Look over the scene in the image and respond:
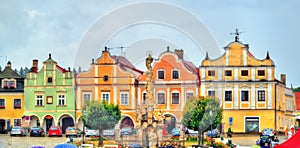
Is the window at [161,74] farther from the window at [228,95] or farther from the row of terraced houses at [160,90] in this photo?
the window at [228,95]

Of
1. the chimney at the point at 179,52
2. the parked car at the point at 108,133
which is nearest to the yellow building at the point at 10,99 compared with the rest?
the parked car at the point at 108,133

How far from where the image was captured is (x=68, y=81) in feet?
190

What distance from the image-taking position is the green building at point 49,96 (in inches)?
2254

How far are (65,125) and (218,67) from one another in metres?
14.9

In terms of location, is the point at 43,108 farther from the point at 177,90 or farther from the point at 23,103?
the point at 177,90

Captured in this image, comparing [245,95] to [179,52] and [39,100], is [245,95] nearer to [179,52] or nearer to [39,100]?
[179,52]

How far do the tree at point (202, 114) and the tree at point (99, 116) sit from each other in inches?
222

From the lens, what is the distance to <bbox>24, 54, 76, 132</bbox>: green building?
57.3 m

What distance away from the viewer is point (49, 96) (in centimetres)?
5800

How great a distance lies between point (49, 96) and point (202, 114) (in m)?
17.9

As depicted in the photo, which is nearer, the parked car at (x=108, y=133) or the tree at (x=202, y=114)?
the tree at (x=202, y=114)

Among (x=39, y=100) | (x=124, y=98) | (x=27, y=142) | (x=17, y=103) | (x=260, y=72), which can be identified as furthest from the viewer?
(x=17, y=103)

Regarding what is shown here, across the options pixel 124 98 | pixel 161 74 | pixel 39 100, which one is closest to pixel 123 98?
pixel 124 98

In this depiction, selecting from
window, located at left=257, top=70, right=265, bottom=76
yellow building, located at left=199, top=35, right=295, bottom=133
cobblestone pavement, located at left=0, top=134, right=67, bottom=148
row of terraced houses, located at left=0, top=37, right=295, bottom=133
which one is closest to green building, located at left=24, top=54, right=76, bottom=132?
row of terraced houses, located at left=0, top=37, right=295, bottom=133
